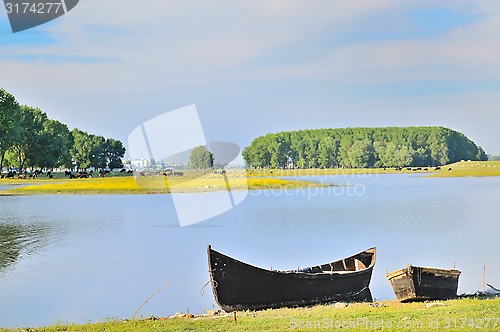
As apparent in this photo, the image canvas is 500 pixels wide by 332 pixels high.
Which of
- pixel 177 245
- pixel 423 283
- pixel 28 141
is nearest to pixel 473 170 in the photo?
pixel 28 141

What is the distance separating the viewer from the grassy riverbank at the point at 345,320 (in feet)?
49.1

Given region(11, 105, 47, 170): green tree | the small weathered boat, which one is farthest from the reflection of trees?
region(11, 105, 47, 170): green tree

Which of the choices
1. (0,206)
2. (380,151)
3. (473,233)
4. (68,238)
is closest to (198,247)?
(68,238)

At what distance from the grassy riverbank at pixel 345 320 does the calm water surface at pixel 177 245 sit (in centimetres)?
320

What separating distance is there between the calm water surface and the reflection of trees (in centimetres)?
7

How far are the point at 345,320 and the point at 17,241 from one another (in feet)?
93.4

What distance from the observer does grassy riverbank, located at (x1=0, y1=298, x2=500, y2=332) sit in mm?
14961

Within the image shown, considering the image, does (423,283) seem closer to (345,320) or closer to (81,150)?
(345,320)

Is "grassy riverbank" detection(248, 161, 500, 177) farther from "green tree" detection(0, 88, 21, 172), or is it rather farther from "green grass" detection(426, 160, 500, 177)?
"green tree" detection(0, 88, 21, 172)

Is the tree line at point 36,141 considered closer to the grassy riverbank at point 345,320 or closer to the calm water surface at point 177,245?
the calm water surface at point 177,245

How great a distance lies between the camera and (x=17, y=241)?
3872 cm

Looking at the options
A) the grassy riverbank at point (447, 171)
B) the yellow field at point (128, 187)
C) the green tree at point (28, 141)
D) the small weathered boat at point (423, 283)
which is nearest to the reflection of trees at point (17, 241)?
the small weathered boat at point (423, 283)

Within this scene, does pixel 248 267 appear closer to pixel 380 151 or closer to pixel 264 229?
pixel 264 229

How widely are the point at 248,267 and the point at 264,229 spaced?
27.5 meters
